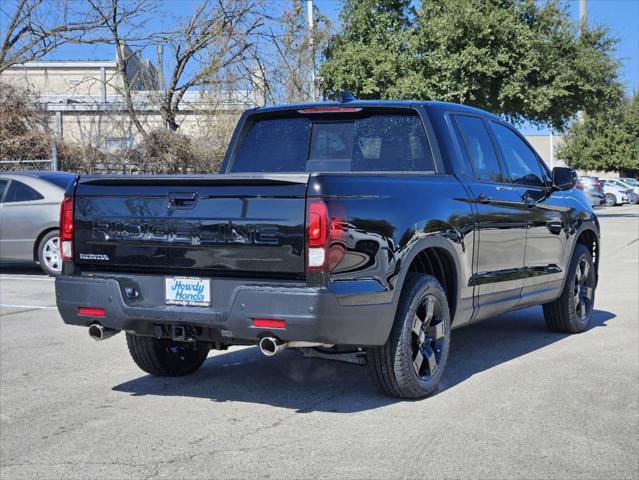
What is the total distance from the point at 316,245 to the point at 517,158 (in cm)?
328

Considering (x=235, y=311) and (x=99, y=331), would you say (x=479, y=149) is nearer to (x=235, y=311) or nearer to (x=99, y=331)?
(x=235, y=311)

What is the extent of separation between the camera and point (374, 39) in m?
27.4

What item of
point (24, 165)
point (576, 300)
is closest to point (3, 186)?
point (24, 165)

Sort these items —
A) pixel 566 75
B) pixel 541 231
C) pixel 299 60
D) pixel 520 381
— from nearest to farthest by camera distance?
pixel 520 381, pixel 541 231, pixel 299 60, pixel 566 75

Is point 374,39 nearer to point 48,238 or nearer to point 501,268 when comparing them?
point 48,238

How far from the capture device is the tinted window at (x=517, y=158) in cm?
731

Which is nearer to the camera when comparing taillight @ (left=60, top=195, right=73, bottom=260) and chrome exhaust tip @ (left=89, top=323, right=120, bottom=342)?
chrome exhaust tip @ (left=89, top=323, right=120, bottom=342)

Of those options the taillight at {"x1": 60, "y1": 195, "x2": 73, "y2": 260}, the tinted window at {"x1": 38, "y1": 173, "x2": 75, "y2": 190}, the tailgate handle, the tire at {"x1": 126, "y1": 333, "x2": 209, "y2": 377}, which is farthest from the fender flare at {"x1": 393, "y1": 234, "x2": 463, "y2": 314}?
the tinted window at {"x1": 38, "y1": 173, "x2": 75, "y2": 190}

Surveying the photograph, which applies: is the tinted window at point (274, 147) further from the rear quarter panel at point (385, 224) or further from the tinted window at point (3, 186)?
the tinted window at point (3, 186)

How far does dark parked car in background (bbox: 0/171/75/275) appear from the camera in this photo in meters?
13.0

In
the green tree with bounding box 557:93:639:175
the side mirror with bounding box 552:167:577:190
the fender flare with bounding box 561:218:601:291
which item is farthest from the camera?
the green tree with bounding box 557:93:639:175

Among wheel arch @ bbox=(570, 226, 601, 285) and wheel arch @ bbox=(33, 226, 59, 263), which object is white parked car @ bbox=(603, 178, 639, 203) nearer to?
wheel arch @ bbox=(33, 226, 59, 263)

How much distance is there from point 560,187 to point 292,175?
3.85m

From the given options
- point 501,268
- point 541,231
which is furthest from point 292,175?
point 541,231
